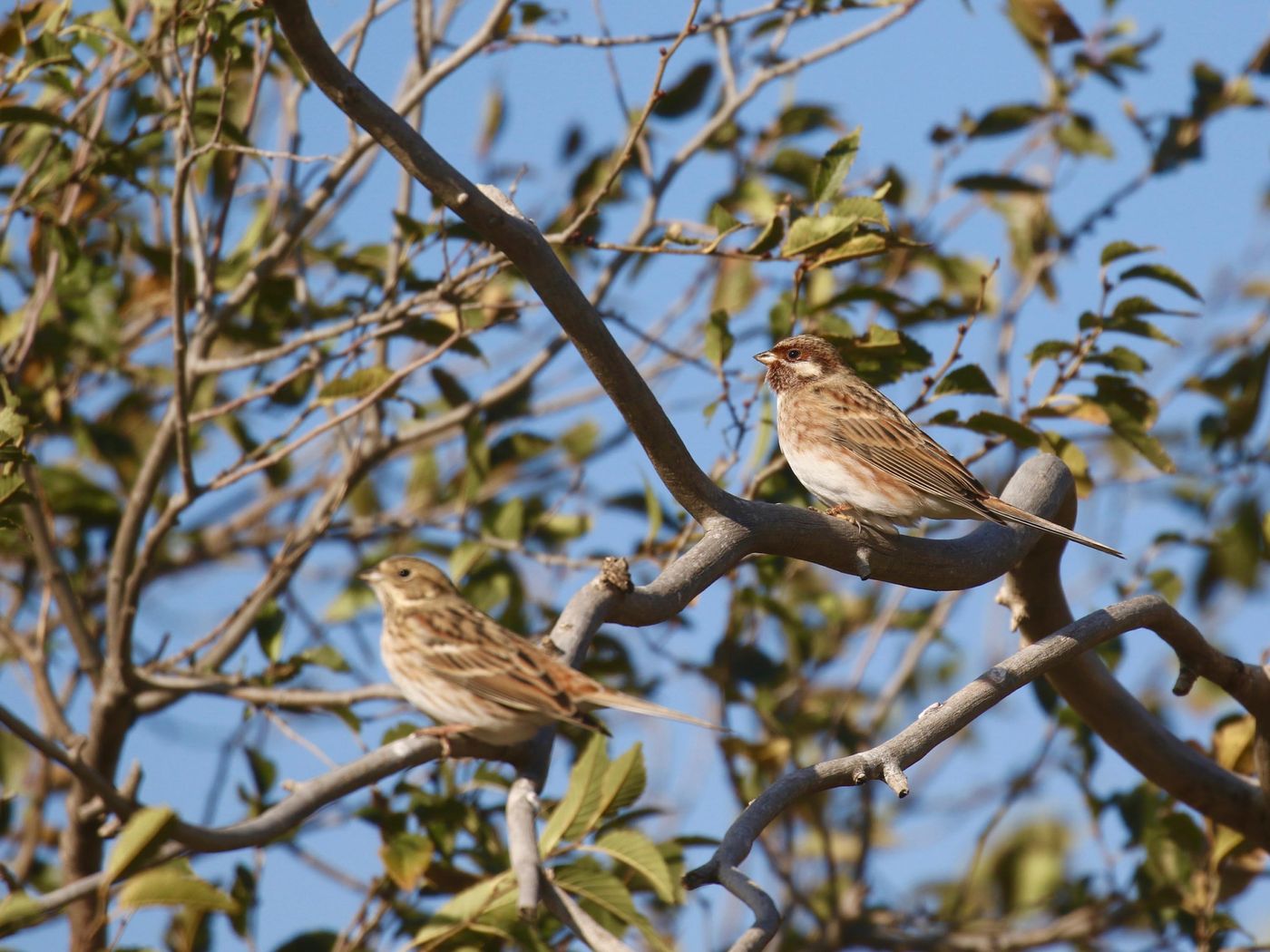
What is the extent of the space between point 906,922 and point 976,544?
127 inches

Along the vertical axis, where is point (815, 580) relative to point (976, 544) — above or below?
above

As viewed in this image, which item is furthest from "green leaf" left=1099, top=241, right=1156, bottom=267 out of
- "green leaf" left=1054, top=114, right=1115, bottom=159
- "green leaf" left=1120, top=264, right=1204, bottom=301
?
"green leaf" left=1054, top=114, right=1115, bottom=159

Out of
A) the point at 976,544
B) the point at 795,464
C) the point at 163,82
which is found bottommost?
the point at 976,544

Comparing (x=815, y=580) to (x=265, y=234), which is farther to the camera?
(x=815, y=580)

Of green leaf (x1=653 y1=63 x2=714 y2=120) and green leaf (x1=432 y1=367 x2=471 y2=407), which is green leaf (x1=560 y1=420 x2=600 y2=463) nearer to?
green leaf (x1=432 y1=367 x2=471 y2=407)

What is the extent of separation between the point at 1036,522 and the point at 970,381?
0.81 meters

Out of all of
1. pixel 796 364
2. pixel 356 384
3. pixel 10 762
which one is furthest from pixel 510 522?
pixel 10 762

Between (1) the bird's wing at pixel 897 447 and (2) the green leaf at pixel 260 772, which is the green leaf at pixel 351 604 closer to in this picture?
(2) the green leaf at pixel 260 772

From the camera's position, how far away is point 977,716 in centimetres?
384

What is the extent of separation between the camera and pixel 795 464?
5977mm

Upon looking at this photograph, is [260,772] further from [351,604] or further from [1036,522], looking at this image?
[1036,522]

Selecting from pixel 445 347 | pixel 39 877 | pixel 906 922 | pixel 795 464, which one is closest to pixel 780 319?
pixel 795 464

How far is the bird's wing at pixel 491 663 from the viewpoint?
3.99 m

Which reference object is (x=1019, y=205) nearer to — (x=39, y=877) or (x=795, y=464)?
(x=795, y=464)
